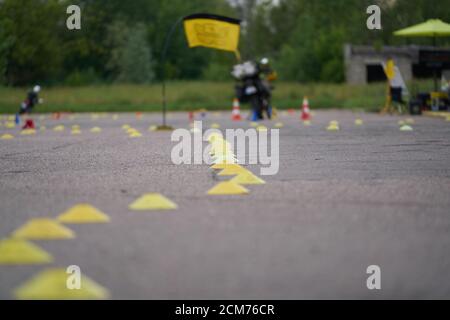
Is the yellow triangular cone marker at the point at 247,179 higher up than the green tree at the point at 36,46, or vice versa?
the green tree at the point at 36,46

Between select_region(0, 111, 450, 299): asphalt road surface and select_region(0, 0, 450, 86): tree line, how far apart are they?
2968cm

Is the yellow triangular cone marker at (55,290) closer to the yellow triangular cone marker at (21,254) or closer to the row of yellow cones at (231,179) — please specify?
the yellow triangular cone marker at (21,254)

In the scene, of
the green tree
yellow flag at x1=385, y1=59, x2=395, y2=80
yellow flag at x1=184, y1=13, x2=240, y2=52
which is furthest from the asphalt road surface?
the green tree

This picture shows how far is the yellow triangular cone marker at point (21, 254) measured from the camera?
4.22 metres

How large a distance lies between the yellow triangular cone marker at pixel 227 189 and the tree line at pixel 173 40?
102ft

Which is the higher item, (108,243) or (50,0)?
(50,0)

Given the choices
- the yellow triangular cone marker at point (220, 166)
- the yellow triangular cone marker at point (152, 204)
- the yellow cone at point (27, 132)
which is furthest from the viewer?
the yellow cone at point (27, 132)

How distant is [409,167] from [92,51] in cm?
6324

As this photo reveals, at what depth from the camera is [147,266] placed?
4.05 meters

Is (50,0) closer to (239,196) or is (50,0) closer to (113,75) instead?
(113,75)

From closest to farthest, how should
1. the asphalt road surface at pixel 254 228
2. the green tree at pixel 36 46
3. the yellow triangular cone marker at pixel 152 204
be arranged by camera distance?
the asphalt road surface at pixel 254 228, the yellow triangular cone marker at pixel 152 204, the green tree at pixel 36 46

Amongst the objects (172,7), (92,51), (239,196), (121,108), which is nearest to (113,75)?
(92,51)

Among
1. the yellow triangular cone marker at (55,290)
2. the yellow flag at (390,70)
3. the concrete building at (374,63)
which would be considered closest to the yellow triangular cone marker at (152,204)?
the yellow triangular cone marker at (55,290)

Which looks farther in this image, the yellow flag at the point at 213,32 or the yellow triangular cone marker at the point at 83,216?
the yellow flag at the point at 213,32
